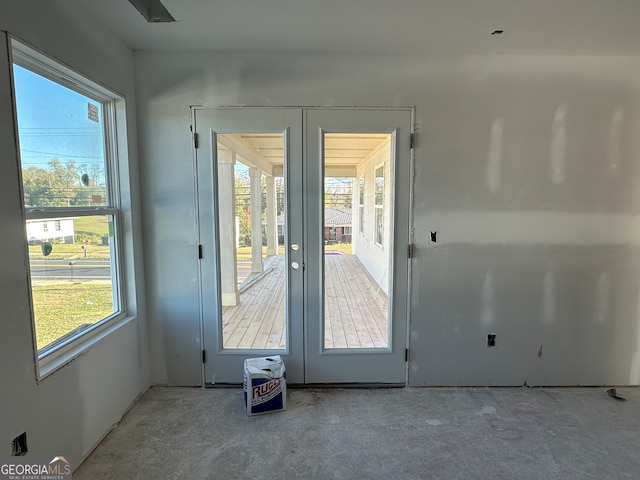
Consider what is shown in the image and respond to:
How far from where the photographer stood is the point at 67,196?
1953 millimetres

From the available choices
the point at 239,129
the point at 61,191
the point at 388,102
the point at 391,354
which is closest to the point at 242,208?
the point at 239,129

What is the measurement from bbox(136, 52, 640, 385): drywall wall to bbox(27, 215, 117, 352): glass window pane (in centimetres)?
37

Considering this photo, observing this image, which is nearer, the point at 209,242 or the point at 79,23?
the point at 79,23

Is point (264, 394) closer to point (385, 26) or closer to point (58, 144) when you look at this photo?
point (58, 144)

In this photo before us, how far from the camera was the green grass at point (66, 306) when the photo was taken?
174 centimetres

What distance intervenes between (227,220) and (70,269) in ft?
3.45

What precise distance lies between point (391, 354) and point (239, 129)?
2101 mm

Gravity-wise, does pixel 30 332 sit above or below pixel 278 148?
below

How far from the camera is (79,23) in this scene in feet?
6.22

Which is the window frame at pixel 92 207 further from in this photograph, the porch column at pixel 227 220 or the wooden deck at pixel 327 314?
the wooden deck at pixel 327 314

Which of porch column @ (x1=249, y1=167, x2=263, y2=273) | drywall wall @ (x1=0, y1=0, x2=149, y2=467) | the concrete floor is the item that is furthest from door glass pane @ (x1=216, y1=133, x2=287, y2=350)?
drywall wall @ (x1=0, y1=0, x2=149, y2=467)

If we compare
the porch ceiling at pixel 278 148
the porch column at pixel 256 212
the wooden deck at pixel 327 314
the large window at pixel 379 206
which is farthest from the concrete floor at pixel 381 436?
the porch ceiling at pixel 278 148

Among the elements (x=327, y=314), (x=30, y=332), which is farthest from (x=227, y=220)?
(x=30, y=332)

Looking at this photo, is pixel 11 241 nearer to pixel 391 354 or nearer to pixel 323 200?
pixel 323 200
